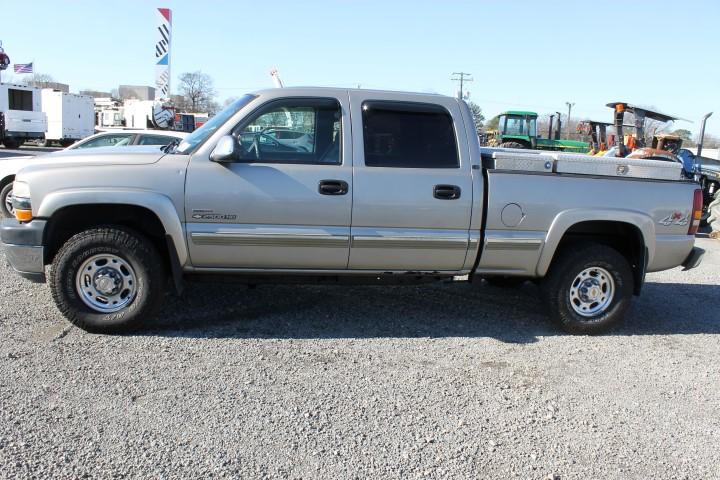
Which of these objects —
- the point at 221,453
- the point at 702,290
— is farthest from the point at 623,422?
the point at 702,290

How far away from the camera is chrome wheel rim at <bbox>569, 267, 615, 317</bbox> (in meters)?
5.29

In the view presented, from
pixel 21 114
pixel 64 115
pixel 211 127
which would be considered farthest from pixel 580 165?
pixel 64 115

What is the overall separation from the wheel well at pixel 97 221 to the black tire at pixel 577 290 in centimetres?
333

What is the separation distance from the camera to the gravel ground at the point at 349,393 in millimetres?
3104

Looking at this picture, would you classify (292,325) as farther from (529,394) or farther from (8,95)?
(8,95)

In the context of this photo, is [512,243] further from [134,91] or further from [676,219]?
[134,91]

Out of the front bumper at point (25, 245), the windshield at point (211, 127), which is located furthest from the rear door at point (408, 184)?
the front bumper at point (25, 245)

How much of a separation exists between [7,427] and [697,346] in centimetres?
518

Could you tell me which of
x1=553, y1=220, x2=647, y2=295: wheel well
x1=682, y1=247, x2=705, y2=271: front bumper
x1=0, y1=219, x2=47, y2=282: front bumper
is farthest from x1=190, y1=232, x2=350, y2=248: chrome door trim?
x1=682, y1=247, x2=705, y2=271: front bumper

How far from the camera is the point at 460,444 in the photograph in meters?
3.31

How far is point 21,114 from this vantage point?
1061 inches

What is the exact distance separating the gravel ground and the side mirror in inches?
54.8

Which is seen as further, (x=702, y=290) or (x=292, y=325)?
(x=702, y=290)

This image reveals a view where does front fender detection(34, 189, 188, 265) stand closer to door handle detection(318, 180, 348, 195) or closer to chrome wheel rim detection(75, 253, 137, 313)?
chrome wheel rim detection(75, 253, 137, 313)
